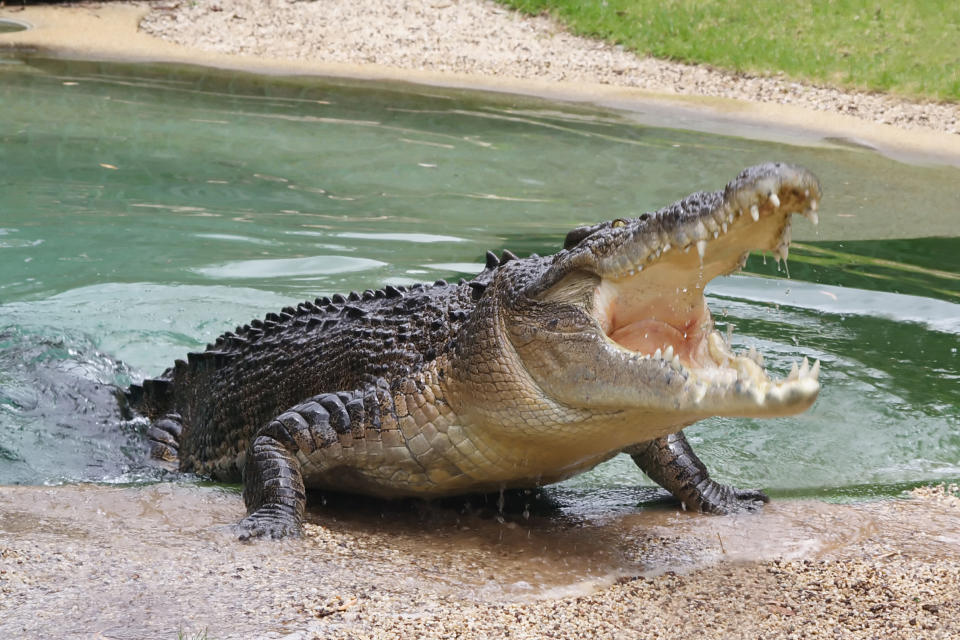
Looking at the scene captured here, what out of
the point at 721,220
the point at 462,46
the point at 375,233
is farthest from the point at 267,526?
the point at 462,46

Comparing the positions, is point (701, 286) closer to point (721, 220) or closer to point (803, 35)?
point (721, 220)

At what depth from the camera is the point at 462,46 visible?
17266mm

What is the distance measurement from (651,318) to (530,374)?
0.42 m

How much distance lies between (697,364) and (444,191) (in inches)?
272

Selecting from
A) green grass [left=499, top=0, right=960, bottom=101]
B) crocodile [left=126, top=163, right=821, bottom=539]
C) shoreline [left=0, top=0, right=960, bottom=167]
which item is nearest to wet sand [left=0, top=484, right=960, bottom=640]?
crocodile [left=126, top=163, right=821, bottom=539]

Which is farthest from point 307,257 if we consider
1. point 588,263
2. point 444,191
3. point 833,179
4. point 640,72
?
point 640,72

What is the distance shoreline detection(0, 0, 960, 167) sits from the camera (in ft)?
42.8

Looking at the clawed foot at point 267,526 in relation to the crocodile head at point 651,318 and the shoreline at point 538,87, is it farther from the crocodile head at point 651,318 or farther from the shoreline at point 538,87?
the shoreline at point 538,87

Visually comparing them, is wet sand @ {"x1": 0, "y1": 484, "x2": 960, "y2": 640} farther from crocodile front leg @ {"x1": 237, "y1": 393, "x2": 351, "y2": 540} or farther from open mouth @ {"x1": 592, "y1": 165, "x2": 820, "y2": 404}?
open mouth @ {"x1": 592, "y1": 165, "x2": 820, "y2": 404}

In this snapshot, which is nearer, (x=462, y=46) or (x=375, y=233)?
(x=375, y=233)

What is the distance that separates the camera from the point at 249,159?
10.8 metres

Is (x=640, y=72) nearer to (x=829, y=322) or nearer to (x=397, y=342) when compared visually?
(x=829, y=322)

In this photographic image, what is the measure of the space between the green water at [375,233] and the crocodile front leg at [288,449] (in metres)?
1.26

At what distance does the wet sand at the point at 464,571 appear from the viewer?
2613mm
